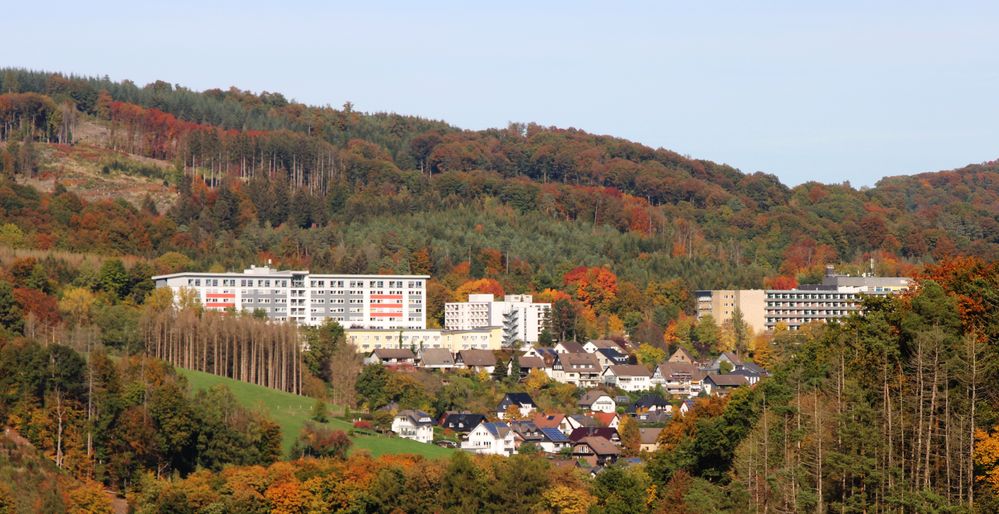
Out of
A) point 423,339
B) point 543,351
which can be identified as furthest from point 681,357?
point 423,339

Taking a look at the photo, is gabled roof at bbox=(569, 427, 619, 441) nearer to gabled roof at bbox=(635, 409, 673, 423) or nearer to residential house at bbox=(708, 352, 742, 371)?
gabled roof at bbox=(635, 409, 673, 423)

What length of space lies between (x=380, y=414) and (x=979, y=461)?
149 ft

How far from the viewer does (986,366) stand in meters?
48.6

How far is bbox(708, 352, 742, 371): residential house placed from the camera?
4313 inches

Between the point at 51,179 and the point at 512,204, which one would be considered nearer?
the point at 51,179

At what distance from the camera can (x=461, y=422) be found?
3580 inches

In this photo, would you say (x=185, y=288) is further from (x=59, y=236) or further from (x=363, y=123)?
(x=363, y=123)

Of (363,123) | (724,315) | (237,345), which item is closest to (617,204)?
(724,315)

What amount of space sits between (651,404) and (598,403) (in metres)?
3.01

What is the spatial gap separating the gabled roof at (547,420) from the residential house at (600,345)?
17.1 metres

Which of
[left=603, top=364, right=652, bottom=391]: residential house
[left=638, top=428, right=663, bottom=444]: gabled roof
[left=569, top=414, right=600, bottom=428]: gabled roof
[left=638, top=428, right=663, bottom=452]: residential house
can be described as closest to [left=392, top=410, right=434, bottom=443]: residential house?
[left=569, top=414, right=600, bottom=428]: gabled roof

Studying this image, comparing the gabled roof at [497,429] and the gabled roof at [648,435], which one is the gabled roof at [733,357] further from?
the gabled roof at [497,429]

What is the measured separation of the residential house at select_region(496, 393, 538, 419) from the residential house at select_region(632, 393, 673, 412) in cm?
614

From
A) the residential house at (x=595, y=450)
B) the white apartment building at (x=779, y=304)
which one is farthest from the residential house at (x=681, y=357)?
the residential house at (x=595, y=450)
